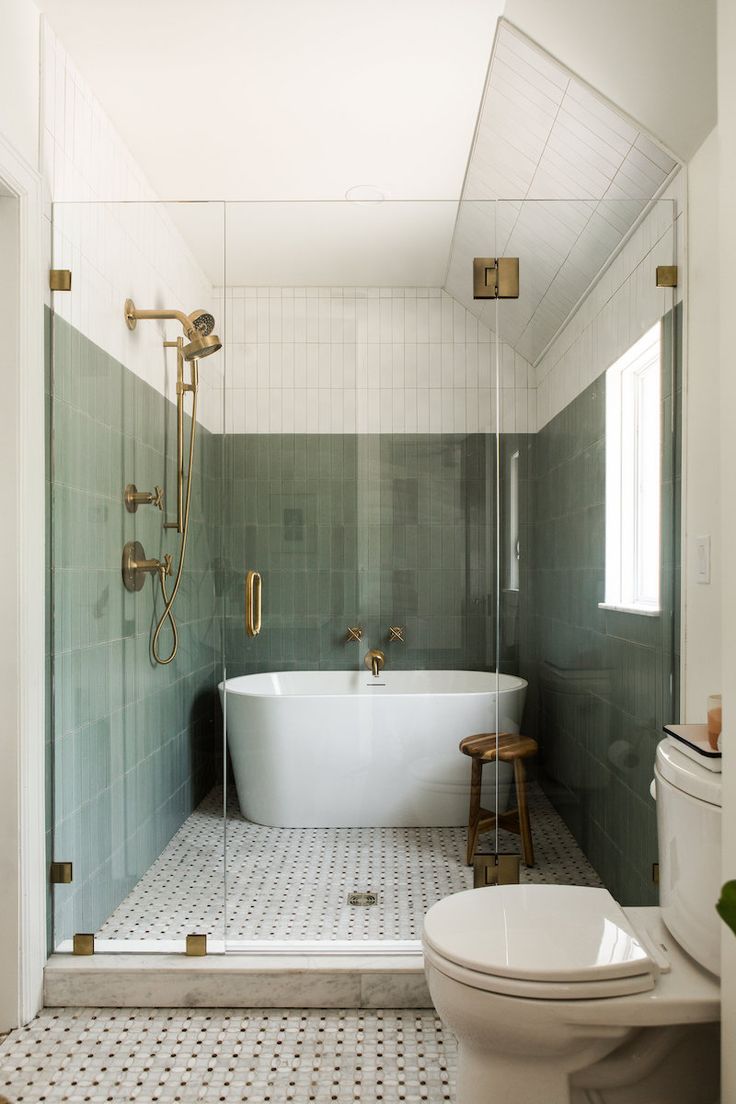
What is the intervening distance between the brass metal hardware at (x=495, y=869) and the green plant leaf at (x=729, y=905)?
5.76ft

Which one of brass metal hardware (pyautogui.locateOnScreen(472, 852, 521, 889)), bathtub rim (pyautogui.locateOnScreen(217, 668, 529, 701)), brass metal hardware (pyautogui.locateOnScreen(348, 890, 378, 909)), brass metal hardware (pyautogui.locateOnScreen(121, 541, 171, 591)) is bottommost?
brass metal hardware (pyautogui.locateOnScreen(348, 890, 378, 909))

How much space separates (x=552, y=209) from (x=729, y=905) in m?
2.16

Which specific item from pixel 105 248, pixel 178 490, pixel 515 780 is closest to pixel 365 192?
pixel 105 248

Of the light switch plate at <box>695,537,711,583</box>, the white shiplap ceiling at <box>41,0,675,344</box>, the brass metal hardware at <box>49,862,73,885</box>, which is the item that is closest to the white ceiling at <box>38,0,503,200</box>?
the white shiplap ceiling at <box>41,0,675,344</box>

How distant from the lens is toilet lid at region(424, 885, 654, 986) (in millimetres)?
1468

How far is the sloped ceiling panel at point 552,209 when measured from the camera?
229cm

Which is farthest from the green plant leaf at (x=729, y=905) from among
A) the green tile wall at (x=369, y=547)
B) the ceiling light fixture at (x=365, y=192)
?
the ceiling light fixture at (x=365, y=192)

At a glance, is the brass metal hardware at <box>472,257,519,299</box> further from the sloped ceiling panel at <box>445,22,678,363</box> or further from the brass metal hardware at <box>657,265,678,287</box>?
the brass metal hardware at <box>657,265,678,287</box>

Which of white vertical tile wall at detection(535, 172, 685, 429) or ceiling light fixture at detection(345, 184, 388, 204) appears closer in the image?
white vertical tile wall at detection(535, 172, 685, 429)

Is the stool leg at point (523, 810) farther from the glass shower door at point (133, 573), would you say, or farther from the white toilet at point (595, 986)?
the glass shower door at point (133, 573)

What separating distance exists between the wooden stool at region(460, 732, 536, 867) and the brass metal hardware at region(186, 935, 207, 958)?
2.69 ft

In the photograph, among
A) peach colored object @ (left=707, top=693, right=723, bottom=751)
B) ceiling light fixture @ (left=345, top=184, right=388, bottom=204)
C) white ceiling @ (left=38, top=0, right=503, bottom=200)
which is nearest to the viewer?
peach colored object @ (left=707, top=693, right=723, bottom=751)

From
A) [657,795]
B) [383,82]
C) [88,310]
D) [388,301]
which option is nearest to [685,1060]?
[657,795]

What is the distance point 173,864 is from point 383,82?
2596mm
